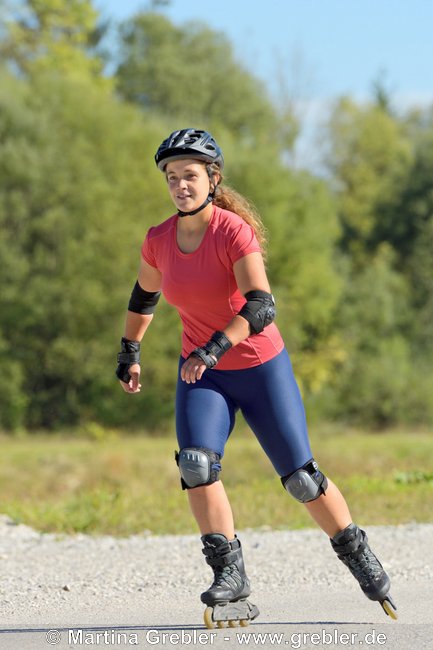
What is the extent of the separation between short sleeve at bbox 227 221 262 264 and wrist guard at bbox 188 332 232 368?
39 centimetres

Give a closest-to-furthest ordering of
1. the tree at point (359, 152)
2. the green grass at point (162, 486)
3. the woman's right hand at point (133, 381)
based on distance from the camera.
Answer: the woman's right hand at point (133, 381)
the green grass at point (162, 486)
the tree at point (359, 152)

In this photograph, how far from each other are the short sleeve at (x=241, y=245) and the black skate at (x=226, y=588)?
1338mm

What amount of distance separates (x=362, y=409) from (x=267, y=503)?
29.3 metres

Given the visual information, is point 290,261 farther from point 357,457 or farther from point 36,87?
point 357,457

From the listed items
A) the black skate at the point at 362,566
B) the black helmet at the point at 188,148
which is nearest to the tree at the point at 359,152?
the black helmet at the point at 188,148

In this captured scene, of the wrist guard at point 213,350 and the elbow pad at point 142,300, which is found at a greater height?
the elbow pad at point 142,300

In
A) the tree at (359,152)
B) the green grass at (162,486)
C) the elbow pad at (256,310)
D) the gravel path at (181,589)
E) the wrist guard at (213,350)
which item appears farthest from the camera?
the tree at (359,152)

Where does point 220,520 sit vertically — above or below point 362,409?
below

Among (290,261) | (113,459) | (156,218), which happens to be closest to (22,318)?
(156,218)

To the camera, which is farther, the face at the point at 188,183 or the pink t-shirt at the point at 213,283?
the face at the point at 188,183

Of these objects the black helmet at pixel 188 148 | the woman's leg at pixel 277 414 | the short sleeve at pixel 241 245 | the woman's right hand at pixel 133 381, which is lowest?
the woman's leg at pixel 277 414

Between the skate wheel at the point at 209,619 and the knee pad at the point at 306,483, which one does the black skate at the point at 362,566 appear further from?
the skate wheel at the point at 209,619

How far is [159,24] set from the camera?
167ft

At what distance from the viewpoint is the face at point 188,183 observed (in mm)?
5562
